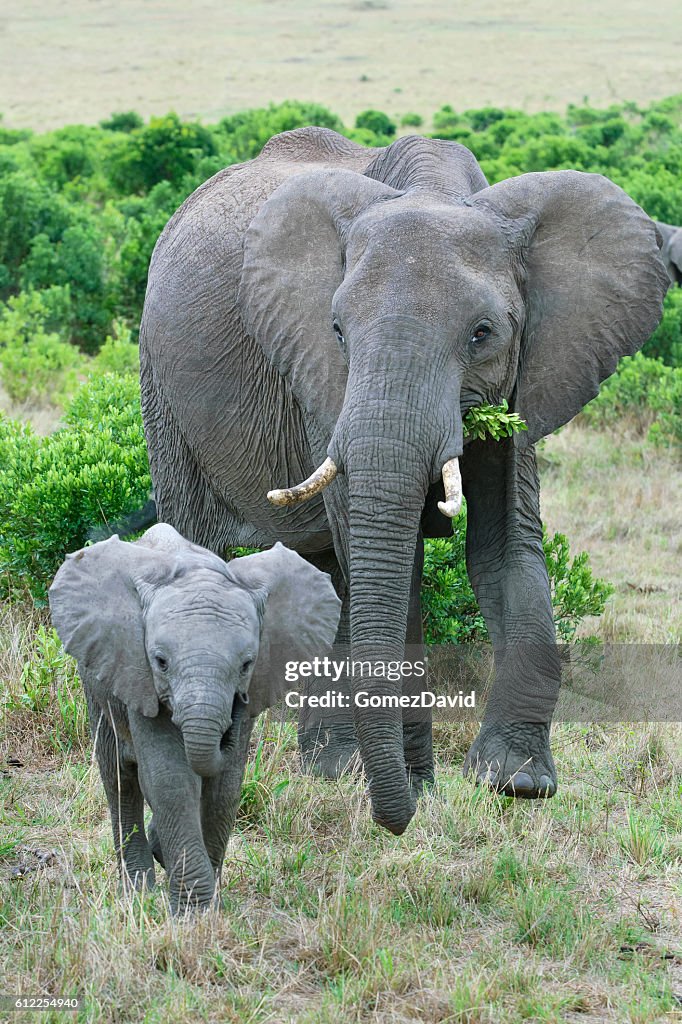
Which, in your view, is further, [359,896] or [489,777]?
[489,777]

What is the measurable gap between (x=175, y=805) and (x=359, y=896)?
0.75m

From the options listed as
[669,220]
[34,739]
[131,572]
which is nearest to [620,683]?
[34,739]

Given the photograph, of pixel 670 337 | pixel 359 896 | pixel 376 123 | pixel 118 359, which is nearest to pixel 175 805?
pixel 359 896

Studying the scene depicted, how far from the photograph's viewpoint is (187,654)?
11.8 ft

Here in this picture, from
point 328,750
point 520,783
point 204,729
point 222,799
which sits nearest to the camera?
point 204,729

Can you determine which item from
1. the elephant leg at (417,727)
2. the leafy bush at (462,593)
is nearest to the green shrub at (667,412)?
the leafy bush at (462,593)

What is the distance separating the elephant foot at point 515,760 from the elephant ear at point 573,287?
994 millimetres

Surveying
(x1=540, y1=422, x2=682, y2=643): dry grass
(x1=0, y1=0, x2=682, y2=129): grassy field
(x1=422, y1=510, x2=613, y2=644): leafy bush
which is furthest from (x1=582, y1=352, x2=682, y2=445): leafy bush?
(x1=0, y1=0, x2=682, y2=129): grassy field

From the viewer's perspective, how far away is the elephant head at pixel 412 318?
4.26 meters

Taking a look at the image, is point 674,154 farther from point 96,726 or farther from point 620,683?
point 96,726

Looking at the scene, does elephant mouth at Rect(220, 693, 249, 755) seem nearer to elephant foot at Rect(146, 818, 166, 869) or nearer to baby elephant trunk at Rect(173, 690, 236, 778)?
baby elephant trunk at Rect(173, 690, 236, 778)

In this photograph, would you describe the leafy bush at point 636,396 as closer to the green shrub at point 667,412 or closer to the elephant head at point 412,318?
the green shrub at point 667,412

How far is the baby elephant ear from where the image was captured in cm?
380

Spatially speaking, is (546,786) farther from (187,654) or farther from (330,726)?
(187,654)
